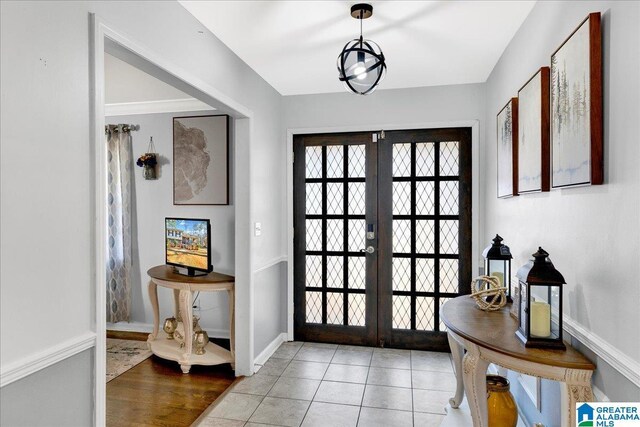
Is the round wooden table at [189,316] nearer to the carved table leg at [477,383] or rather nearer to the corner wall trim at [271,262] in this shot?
the corner wall trim at [271,262]

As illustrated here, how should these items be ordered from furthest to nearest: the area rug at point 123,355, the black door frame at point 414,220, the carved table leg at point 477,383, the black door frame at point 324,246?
the black door frame at point 324,246 < the black door frame at point 414,220 < the area rug at point 123,355 < the carved table leg at point 477,383

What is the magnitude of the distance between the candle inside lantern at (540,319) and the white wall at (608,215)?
5.9 inches

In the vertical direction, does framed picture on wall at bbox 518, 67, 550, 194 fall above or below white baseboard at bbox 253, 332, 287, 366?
above

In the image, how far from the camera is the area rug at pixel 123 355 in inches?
138

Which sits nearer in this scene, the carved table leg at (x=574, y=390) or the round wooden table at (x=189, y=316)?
the carved table leg at (x=574, y=390)

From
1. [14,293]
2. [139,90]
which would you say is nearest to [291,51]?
[139,90]

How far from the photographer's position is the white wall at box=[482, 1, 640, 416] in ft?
4.18

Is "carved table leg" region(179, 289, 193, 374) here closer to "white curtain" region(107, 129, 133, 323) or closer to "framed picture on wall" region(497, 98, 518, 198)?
"white curtain" region(107, 129, 133, 323)

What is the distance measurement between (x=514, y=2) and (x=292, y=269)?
3.01 m

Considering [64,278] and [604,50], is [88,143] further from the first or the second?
[604,50]

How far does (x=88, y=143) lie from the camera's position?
163cm

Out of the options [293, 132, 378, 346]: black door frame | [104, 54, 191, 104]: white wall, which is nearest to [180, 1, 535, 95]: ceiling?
[293, 132, 378, 346]: black door frame

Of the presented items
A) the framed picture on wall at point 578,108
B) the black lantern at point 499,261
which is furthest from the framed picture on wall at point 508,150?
the framed picture on wall at point 578,108

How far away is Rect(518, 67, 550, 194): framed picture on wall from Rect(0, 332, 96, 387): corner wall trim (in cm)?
A: 229
